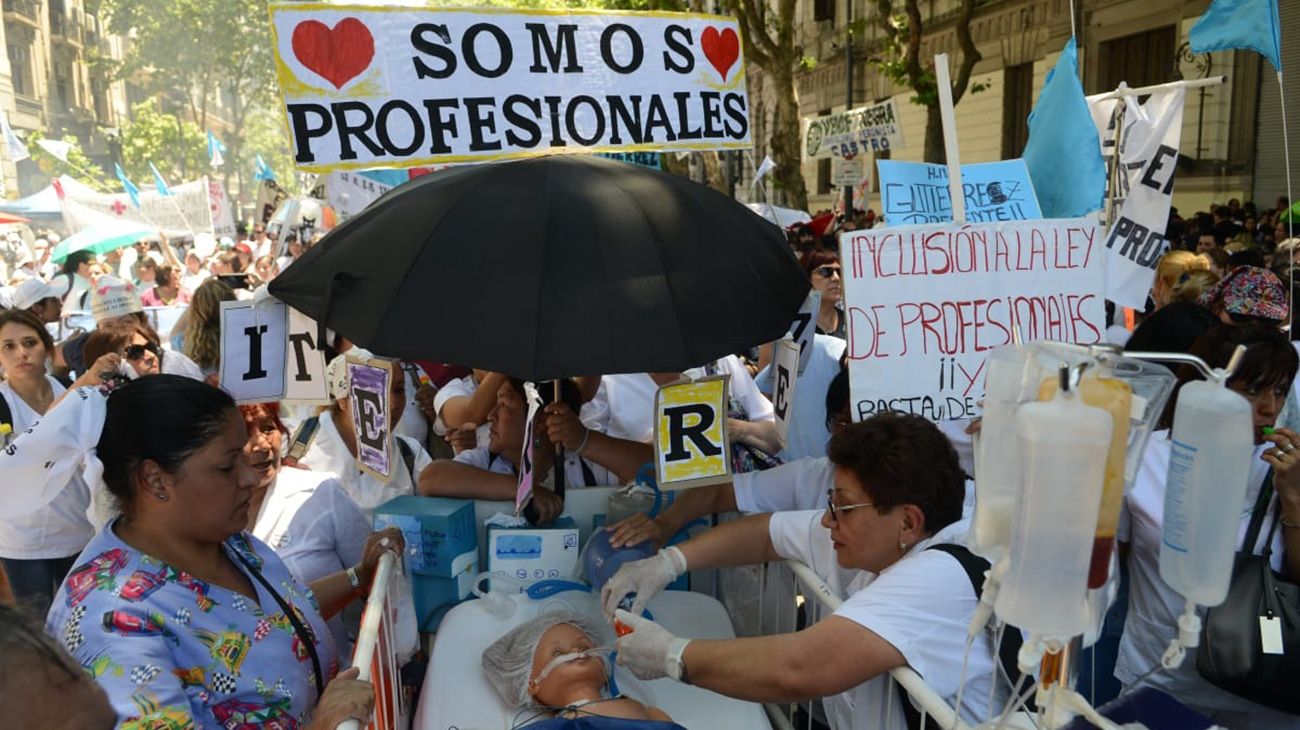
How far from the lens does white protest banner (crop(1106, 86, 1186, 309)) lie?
5309 mm

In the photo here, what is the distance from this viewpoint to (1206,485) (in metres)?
1.50

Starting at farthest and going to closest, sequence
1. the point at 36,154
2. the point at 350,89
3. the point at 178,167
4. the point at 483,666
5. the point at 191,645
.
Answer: the point at 178,167
the point at 36,154
the point at 350,89
the point at 483,666
the point at 191,645

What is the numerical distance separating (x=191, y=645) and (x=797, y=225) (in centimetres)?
1237

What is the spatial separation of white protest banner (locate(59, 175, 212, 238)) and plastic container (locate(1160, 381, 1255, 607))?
14685 mm

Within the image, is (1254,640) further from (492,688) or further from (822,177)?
(822,177)

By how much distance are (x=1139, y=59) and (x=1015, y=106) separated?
14.8ft

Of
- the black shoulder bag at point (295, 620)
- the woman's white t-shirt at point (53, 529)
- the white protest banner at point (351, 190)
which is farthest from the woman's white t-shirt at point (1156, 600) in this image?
the white protest banner at point (351, 190)

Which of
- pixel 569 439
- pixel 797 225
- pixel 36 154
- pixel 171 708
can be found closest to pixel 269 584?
pixel 171 708

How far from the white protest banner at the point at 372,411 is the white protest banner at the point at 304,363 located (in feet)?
0.45

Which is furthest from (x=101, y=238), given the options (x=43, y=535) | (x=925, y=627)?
(x=925, y=627)

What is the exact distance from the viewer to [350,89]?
3.40m

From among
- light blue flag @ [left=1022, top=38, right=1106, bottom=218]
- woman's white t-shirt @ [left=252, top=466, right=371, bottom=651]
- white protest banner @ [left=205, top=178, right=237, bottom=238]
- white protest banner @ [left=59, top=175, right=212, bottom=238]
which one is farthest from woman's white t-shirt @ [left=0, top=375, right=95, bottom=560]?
white protest banner @ [left=205, top=178, right=237, bottom=238]

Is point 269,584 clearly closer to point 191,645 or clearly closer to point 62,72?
point 191,645

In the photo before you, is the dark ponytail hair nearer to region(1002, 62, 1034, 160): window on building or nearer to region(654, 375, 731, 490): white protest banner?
region(654, 375, 731, 490): white protest banner
